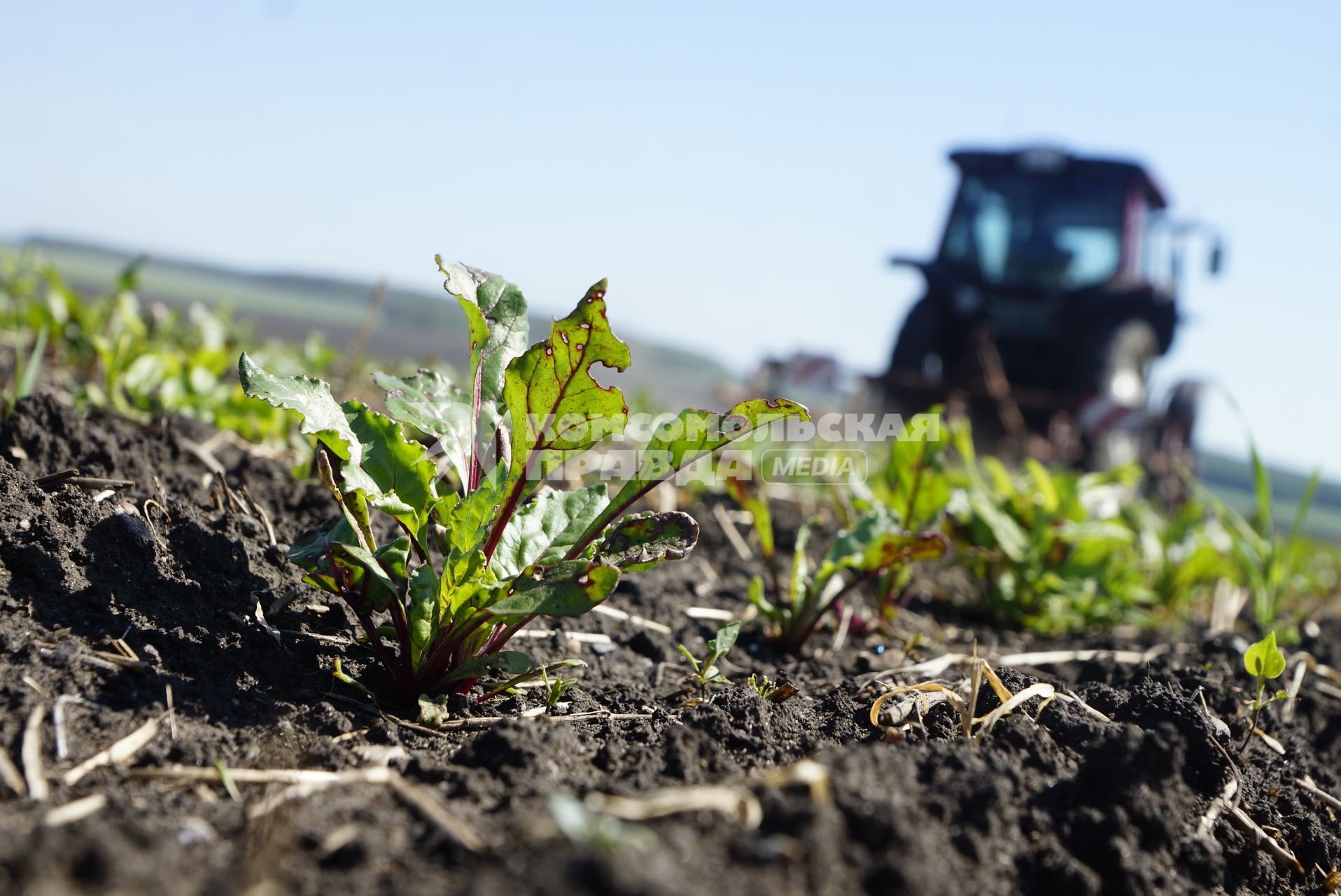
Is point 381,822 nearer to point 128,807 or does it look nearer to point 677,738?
point 128,807

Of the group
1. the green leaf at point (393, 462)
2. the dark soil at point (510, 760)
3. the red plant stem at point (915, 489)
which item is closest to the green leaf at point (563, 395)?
the green leaf at point (393, 462)

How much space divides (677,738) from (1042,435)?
19.8 ft

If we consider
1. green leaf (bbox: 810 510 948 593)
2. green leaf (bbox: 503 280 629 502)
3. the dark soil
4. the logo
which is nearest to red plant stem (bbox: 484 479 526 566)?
green leaf (bbox: 503 280 629 502)

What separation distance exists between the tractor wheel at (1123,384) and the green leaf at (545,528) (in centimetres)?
561

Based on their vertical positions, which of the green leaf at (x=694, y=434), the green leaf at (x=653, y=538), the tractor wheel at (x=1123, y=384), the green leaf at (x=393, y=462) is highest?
the green leaf at (x=694, y=434)

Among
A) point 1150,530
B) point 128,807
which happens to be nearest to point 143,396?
point 128,807

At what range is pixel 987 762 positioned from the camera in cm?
117

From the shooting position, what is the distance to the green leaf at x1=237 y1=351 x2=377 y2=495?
4.10 feet

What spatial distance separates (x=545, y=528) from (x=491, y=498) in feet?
0.41

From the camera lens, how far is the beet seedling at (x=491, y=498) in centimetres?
128

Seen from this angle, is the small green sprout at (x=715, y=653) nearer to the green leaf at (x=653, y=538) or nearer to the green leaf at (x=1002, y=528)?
the green leaf at (x=653, y=538)

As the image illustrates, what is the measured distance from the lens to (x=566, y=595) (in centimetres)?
124

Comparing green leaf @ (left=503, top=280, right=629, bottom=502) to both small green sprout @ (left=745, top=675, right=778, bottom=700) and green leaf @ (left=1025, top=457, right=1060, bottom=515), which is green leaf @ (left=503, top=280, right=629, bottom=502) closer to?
small green sprout @ (left=745, top=675, right=778, bottom=700)

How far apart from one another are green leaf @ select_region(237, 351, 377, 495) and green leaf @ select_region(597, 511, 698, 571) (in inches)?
13.7
